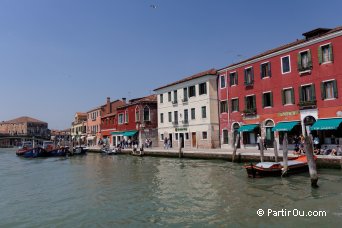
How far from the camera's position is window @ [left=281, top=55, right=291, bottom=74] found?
24.9 meters

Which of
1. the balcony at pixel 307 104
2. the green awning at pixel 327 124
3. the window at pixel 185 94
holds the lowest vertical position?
the green awning at pixel 327 124

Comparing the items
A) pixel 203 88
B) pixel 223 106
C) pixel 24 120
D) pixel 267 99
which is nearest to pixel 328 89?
pixel 267 99

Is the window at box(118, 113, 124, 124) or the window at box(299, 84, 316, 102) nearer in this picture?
the window at box(299, 84, 316, 102)

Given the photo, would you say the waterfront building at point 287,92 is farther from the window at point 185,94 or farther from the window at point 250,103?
the window at point 185,94

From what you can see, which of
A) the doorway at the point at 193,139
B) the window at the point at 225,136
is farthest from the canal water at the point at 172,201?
the doorway at the point at 193,139

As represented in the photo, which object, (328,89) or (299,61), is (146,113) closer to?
(299,61)

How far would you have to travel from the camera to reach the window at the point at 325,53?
866 inches

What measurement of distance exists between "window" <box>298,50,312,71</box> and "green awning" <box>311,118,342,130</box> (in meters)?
3.80

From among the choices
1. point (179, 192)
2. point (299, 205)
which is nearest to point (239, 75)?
point (179, 192)

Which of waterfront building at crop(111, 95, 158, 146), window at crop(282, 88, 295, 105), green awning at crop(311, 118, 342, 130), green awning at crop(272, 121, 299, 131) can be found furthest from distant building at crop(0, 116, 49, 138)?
green awning at crop(311, 118, 342, 130)

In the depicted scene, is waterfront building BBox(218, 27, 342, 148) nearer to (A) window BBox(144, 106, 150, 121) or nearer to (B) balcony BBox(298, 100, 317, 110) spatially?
(B) balcony BBox(298, 100, 317, 110)

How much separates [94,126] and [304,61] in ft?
154

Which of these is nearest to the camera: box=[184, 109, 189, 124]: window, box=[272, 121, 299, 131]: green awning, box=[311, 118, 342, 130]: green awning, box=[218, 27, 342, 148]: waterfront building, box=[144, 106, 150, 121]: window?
box=[311, 118, 342, 130]: green awning

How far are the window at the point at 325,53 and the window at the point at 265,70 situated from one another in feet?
14.6
